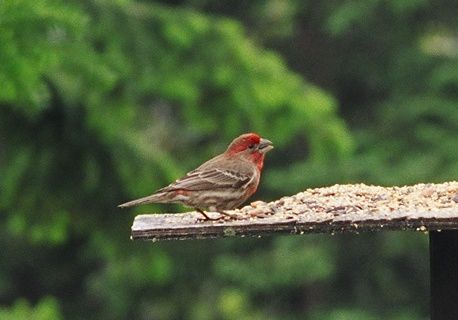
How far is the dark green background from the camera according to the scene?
10.2m

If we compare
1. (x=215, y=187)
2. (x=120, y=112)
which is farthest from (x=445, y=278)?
(x=120, y=112)

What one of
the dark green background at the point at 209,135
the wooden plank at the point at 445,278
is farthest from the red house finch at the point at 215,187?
the wooden plank at the point at 445,278

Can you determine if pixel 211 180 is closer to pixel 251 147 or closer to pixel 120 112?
pixel 251 147

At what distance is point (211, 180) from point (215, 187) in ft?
0.22

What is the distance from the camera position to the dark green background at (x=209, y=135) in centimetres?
1020

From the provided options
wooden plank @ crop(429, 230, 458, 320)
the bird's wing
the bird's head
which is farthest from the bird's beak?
wooden plank @ crop(429, 230, 458, 320)

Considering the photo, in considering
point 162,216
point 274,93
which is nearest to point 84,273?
point 274,93

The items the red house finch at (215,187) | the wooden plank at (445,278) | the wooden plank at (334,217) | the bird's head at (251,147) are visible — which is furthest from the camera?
the bird's head at (251,147)

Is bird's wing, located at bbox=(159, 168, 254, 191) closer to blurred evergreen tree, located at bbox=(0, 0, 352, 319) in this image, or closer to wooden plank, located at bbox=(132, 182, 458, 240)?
wooden plank, located at bbox=(132, 182, 458, 240)

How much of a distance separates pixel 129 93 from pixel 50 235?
1100mm

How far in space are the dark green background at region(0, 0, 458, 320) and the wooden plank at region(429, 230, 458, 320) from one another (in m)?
2.57

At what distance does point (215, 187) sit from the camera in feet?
23.2

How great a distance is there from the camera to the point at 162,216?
241 inches

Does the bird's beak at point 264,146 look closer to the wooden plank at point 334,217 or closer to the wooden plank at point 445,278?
the wooden plank at point 334,217
